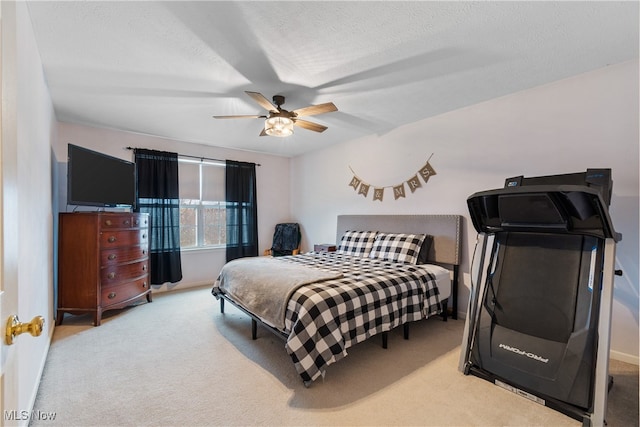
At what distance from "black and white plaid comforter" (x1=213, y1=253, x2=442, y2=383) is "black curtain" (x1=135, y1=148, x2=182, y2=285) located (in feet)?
8.58

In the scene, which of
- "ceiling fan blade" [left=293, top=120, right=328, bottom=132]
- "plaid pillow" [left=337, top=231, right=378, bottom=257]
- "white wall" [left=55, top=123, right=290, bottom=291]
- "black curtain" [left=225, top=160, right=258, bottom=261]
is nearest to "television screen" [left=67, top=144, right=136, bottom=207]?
"white wall" [left=55, top=123, right=290, bottom=291]

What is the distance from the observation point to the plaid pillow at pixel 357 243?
12.4 ft

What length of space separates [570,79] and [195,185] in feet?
16.1

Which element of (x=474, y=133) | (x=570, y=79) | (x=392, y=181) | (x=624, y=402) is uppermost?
(x=570, y=79)

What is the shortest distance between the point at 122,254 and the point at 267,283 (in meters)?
2.10

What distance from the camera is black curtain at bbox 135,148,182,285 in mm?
4137

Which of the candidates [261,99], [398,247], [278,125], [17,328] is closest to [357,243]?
[398,247]

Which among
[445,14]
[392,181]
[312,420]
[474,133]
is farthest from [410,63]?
[312,420]

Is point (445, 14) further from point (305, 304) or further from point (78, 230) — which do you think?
point (78, 230)

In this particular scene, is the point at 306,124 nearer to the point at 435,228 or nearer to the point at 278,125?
the point at 278,125

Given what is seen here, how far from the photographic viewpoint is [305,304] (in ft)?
6.64

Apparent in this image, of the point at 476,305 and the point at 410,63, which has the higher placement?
the point at 410,63

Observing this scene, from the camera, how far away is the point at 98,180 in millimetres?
3217

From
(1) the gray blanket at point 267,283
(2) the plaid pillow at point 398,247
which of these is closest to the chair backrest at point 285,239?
(2) the plaid pillow at point 398,247
